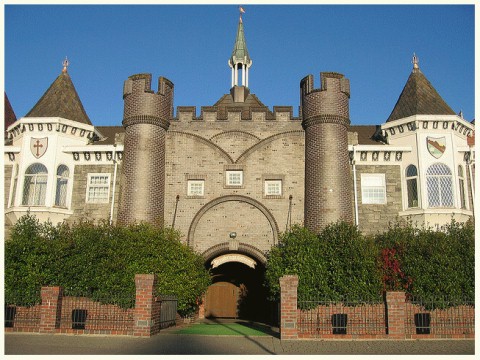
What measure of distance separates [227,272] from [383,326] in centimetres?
1468

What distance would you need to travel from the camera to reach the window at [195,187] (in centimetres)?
2534

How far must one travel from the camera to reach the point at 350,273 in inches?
771

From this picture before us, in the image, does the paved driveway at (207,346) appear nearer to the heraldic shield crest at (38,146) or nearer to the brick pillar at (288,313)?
the brick pillar at (288,313)

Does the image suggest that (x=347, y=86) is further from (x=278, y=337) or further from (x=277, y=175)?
(x=278, y=337)

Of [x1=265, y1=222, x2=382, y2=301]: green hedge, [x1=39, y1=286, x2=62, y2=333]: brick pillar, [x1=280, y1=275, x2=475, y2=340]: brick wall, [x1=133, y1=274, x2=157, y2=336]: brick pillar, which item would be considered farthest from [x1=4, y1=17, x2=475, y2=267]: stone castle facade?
[x1=133, y1=274, x2=157, y2=336]: brick pillar

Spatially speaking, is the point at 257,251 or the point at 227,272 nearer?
the point at 257,251

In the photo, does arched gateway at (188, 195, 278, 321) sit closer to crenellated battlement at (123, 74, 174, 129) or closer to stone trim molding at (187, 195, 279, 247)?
stone trim molding at (187, 195, 279, 247)

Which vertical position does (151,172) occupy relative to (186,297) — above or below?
above

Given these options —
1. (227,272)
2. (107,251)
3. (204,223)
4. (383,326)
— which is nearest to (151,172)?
(204,223)

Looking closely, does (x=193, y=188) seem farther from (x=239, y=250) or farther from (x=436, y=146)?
(x=436, y=146)

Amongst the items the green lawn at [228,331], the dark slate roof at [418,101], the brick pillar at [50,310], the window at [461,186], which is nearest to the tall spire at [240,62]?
the dark slate roof at [418,101]

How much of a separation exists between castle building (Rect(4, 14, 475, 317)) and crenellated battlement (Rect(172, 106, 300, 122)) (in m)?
0.05

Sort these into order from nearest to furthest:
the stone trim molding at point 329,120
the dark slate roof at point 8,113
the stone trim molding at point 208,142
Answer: the stone trim molding at point 329,120 → the stone trim molding at point 208,142 → the dark slate roof at point 8,113

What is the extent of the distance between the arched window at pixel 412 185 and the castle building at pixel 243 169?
49mm
